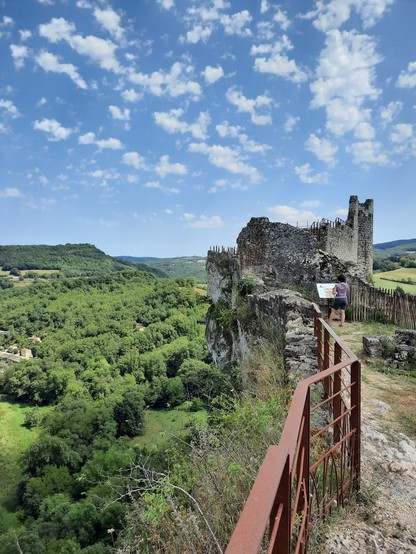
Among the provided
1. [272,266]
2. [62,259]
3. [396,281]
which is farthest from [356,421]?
[62,259]

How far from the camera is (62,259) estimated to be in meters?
154

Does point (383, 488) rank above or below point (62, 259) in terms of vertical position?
below

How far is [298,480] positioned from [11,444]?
51989 millimetres

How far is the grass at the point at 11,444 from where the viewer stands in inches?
1329

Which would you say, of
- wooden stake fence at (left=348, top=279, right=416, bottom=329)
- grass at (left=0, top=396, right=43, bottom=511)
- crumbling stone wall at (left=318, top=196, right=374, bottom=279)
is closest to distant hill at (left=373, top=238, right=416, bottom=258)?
crumbling stone wall at (left=318, top=196, right=374, bottom=279)

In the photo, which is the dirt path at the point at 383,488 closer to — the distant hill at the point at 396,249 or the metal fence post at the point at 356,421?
the metal fence post at the point at 356,421

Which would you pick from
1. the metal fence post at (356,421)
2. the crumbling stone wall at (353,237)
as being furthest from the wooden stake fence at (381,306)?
the metal fence post at (356,421)

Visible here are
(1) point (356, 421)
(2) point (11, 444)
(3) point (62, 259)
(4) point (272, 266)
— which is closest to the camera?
(1) point (356, 421)

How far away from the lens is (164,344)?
75.0 metres

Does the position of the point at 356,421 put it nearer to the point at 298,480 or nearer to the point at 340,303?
the point at 298,480

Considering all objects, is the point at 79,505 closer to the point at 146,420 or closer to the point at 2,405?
the point at 146,420

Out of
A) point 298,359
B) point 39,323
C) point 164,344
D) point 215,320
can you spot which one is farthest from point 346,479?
point 39,323

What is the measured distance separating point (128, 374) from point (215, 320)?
166ft

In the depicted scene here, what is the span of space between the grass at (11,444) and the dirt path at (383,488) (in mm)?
36888
